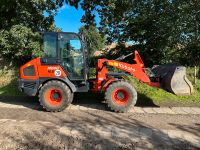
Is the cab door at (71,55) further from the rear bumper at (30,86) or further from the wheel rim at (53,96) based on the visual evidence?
the rear bumper at (30,86)

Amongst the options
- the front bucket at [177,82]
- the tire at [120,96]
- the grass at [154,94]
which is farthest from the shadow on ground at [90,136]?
the grass at [154,94]

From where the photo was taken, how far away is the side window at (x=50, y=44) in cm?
973

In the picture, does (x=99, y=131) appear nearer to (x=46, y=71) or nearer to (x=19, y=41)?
(x=46, y=71)

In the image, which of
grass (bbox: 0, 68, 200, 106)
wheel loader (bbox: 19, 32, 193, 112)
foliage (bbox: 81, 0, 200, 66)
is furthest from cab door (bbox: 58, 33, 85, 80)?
foliage (bbox: 81, 0, 200, 66)

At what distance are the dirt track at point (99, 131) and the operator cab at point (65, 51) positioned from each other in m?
1.49

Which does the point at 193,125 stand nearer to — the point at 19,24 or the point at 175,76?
the point at 175,76

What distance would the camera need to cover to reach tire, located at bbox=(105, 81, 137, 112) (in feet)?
31.2

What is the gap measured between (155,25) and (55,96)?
7.32 meters

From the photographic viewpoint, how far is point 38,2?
1502 centimetres

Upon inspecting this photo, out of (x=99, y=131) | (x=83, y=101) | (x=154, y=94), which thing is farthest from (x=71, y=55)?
(x=154, y=94)

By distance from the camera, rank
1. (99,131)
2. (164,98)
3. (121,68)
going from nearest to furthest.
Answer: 1. (99,131)
2. (121,68)
3. (164,98)

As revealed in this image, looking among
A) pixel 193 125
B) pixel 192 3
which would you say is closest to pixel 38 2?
pixel 192 3

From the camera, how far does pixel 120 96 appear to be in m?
9.66

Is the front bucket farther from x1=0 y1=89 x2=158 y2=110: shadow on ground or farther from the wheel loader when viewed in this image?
x1=0 y1=89 x2=158 y2=110: shadow on ground
